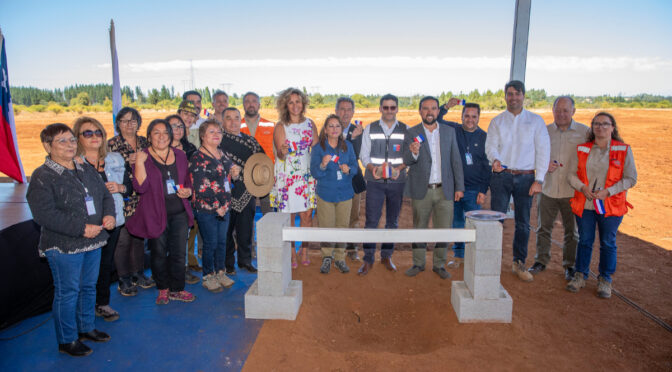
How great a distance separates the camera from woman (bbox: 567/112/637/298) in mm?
4152

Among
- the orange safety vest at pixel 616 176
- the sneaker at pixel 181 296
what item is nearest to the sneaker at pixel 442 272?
the orange safety vest at pixel 616 176

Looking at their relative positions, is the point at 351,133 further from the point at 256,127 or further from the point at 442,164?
the point at 256,127

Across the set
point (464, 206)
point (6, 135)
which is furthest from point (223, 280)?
point (6, 135)

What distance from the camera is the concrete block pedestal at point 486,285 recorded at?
3715 mm

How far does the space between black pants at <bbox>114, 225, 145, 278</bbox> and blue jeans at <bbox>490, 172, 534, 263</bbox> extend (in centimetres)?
406

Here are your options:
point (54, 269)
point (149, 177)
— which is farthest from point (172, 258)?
point (54, 269)

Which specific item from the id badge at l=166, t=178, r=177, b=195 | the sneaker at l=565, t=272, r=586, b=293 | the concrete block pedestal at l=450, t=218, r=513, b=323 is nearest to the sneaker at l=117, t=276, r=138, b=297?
the id badge at l=166, t=178, r=177, b=195

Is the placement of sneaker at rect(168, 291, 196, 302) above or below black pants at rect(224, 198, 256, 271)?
below

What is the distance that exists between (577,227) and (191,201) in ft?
14.5

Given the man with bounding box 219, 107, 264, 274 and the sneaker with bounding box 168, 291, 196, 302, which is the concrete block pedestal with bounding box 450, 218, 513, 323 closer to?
the man with bounding box 219, 107, 264, 274

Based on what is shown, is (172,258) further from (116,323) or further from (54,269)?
(54,269)

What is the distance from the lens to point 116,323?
3.72 m

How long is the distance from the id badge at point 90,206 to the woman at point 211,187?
109 cm

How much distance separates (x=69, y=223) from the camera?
9.60ft
